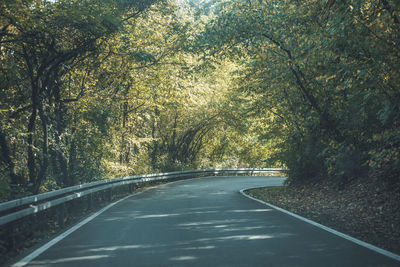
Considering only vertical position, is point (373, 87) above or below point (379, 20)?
below

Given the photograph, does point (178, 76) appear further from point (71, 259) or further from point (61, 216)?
point (71, 259)

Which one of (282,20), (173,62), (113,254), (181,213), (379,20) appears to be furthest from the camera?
(173,62)

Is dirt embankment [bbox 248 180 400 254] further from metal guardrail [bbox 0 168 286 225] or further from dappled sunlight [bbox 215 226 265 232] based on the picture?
metal guardrail [bbox 0 168 286 225]

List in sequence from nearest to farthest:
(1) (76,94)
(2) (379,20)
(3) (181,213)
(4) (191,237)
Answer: (4) (191,237), (2) (379,20), (3) (181,213), (1) (76,94)

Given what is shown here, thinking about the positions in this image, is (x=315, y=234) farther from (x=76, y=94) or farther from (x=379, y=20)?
(x=76, y=94)

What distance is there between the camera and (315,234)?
7051 mm

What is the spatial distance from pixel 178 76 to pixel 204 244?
11.9 metres

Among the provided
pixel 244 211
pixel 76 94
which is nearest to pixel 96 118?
pixel 76 94

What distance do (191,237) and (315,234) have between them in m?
2.33

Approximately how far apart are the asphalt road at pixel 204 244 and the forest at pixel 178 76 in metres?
2.57

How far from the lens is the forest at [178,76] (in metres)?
8.01

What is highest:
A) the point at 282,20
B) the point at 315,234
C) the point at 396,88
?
the point at 282,20

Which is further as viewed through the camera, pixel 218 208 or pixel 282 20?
pixel 282 20

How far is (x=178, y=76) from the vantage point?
1725cm
